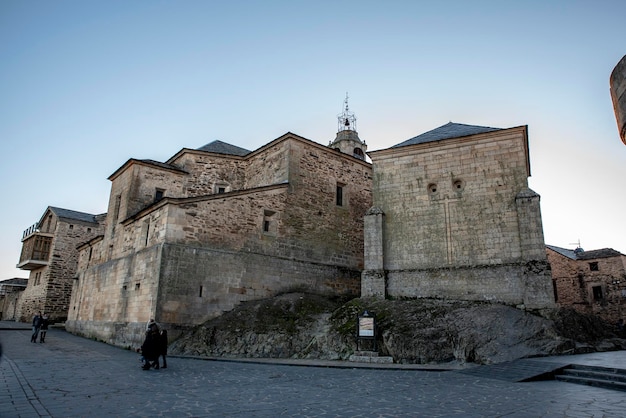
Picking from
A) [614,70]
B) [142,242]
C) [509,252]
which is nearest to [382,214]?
[509,252]

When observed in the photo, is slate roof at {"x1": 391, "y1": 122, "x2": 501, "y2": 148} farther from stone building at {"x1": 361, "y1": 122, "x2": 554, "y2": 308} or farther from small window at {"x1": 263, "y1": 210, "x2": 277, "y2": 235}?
small window at {"x1": 263, "y1": 210, "x2": 277, "y2": 235}

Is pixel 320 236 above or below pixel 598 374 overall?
above

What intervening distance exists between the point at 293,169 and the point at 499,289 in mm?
10348

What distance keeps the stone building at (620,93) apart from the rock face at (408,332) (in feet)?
32.2

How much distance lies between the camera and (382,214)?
16.2 metres

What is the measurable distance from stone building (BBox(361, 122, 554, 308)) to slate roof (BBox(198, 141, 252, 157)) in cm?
1015

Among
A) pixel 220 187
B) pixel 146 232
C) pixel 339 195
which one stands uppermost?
pixel 220 187

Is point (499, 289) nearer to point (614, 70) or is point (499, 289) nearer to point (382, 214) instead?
point (382, 214)

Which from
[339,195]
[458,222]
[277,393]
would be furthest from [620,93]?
[339,195]

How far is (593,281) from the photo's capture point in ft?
96.0

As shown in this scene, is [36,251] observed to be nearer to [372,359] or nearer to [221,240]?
[221,240]

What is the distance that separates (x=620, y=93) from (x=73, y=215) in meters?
37.2

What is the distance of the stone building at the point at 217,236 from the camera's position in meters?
14.9

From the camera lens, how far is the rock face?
36.7ft
